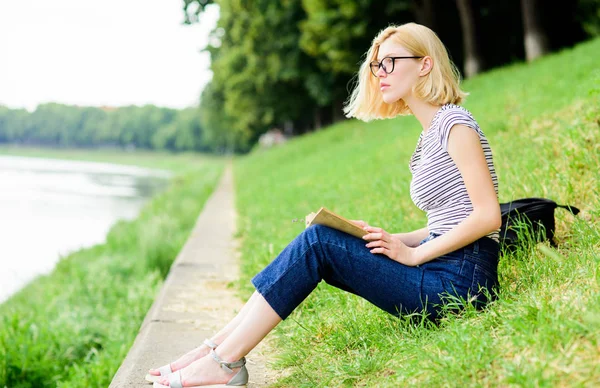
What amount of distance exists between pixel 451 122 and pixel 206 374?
4.88ft

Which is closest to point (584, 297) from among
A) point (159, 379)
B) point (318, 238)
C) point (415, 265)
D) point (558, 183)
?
point (415, 265)

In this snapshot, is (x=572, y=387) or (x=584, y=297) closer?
(x=572, y=387)

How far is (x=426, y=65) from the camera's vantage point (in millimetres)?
2840

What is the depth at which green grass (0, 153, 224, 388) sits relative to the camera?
4574mm

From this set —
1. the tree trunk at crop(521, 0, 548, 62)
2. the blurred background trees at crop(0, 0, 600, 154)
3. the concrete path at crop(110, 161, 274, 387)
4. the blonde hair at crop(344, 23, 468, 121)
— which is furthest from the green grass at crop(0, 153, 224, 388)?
the tree trunk at crop(521, 0, 548, 62)

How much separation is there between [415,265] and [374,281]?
187 millimetres

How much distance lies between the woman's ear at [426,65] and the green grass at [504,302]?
3.04ft

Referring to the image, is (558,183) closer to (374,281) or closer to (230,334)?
(374,281)

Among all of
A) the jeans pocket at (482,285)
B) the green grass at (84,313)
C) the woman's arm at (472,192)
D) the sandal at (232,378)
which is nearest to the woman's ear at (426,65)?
the woman's arm at (472,192)

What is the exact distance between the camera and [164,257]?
7840 mm

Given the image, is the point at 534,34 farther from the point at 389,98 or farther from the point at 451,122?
the point at 451,122

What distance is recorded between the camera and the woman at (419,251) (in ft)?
8.63

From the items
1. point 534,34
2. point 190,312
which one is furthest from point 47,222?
point 190,312

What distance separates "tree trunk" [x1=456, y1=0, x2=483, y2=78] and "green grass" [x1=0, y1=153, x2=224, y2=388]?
9.32 metres
